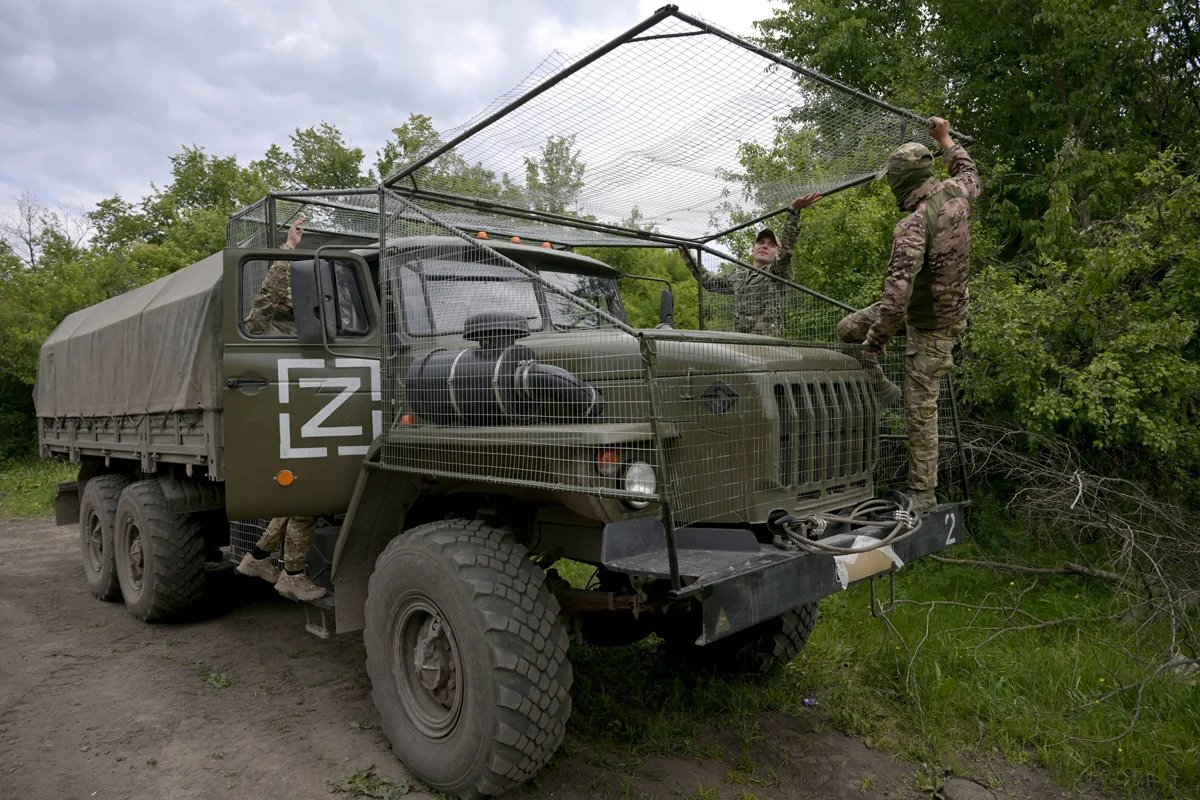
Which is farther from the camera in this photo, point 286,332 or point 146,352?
point 146,352

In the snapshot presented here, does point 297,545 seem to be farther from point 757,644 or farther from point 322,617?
point 757,644

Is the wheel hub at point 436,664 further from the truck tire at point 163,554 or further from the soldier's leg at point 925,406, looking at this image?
the truck tire at point 163,554

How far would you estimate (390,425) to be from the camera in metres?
3.78

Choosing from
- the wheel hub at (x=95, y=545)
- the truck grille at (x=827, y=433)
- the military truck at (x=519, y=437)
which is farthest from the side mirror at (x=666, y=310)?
the wheel hub at (x=95, y=545)

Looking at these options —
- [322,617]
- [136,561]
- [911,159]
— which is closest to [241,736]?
[322,617]

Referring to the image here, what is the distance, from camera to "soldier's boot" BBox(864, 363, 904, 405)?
3.95 meters

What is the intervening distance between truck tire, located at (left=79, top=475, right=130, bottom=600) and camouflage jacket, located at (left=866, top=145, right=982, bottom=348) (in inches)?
219

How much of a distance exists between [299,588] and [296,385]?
1.07 meters

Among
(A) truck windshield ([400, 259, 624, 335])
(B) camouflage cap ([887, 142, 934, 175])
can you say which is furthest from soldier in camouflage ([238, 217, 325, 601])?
(B) camouflage cap ([887, 142, 934, 175])

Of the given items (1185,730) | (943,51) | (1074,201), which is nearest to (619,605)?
(1185,730)

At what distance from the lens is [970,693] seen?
4.18 metres

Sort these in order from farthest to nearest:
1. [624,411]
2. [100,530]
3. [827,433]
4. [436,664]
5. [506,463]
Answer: [100,530] → [827,433] → [436,664] → [506,463] → [624,411]

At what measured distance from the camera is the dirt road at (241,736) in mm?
3400

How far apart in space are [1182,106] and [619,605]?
7444mm
